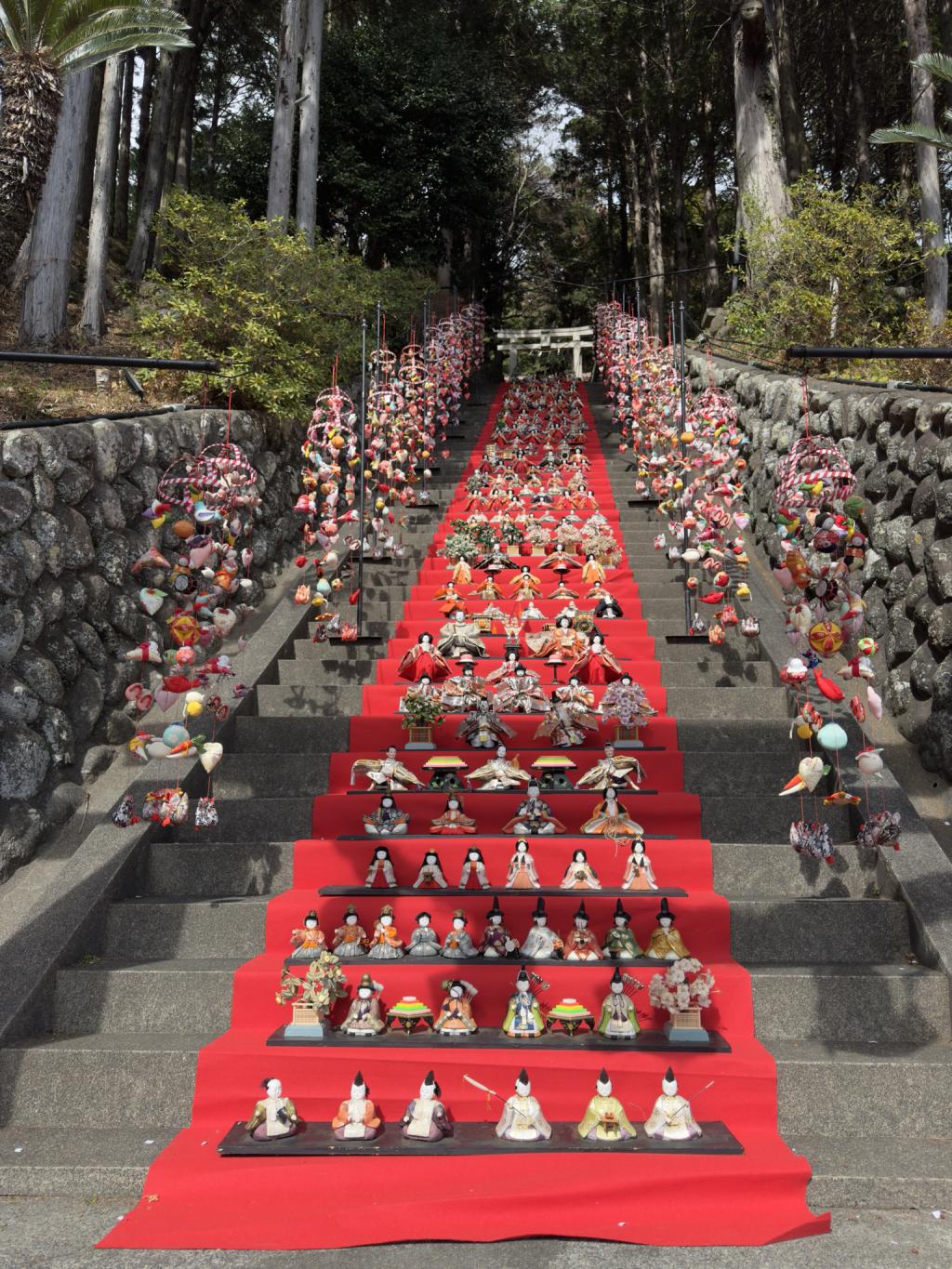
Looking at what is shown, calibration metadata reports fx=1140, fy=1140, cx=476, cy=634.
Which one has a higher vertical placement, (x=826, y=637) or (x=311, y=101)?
(x=311, y=101)

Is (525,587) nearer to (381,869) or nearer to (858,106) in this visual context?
(381,869)

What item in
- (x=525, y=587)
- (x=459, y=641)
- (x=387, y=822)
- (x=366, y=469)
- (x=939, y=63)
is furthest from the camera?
(x=366, y=469)

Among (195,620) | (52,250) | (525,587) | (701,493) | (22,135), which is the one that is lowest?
(195,620)

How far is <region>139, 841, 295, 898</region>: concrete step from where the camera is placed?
23.5 ft

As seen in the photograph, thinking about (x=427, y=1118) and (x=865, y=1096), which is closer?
(x=427, y=1118)

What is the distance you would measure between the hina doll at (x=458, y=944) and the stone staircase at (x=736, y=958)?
3.95 ft

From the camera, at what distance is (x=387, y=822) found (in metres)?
7.34

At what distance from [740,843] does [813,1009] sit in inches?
53.9

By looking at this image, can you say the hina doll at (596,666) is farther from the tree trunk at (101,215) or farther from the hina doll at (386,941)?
the tree trunk at (101,215)

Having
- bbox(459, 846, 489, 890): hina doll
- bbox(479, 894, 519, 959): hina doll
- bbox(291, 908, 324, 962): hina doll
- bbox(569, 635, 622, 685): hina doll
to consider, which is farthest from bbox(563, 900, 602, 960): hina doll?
bbox(569, 635, 622, 685): hina doll

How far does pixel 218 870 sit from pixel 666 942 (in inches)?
112

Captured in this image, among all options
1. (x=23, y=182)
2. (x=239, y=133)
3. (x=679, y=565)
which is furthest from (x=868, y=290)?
(x=239, y=133)

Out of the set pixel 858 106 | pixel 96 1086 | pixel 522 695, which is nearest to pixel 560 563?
pixel 522 695

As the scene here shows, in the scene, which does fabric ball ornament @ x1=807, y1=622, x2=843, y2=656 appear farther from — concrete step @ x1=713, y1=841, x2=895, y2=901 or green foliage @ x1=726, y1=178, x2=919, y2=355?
green foliage @ x1=726, y1=178, x2=919, y2=355
